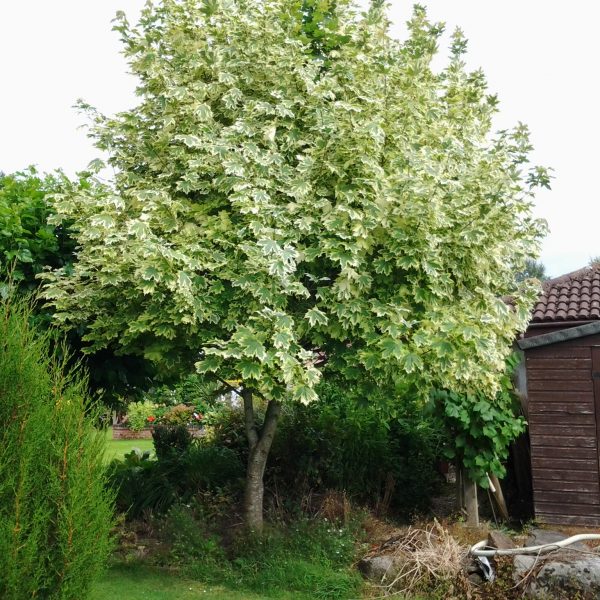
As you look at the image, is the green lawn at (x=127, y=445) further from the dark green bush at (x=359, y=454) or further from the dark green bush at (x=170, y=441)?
the dark green bush at (x=359, y=454)

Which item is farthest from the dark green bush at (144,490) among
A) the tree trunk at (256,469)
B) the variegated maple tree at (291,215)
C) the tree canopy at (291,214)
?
the tree canopy at (291,214)

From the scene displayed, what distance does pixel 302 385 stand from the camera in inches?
255

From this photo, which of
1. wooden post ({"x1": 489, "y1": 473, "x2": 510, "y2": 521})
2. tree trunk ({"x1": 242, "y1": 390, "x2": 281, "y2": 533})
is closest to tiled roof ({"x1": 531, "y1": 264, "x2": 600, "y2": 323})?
wooden post ({"x1": 489, "y1": 473, "x2": 510, "y2": 521})

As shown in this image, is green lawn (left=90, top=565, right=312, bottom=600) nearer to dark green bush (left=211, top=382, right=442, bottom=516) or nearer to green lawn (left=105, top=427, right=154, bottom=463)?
dark green bush (left=211, top=382, right=442, bottom=516)

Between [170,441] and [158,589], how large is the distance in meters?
3.75

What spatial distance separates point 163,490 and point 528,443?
5298 mm

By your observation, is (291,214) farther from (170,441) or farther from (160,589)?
(170,441)

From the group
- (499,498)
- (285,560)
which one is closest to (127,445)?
(499,498)

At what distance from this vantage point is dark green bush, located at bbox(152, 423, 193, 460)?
34.6ft

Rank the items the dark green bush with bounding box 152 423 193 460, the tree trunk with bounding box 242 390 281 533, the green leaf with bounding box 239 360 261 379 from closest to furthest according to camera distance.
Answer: the green leaf with bounding box 239 360 261 379 < the tree trunk with bounding box 242 390 281 533 < the dark green bush with bounding box 152 423 193 460

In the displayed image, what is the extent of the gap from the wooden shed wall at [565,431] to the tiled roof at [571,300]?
133cm

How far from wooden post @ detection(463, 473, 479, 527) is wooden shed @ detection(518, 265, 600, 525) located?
3.71 ft

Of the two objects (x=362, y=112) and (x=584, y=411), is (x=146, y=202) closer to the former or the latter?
(x=362, y=112)

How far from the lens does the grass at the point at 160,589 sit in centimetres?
699
